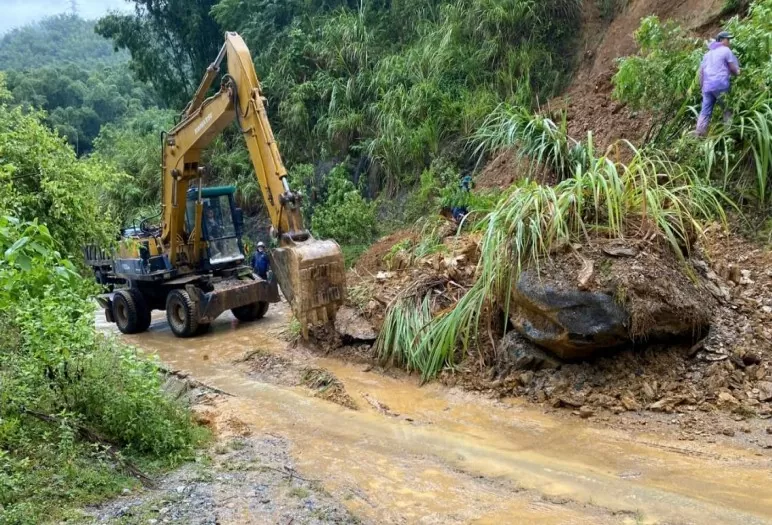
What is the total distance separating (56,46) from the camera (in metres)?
76.1

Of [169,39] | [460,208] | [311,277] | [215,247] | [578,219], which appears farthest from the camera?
[169,39]

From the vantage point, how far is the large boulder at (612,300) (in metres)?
5.72

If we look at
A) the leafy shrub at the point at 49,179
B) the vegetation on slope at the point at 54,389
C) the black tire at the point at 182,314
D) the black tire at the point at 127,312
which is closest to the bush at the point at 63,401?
the vegetation on slope at the point at 54,389

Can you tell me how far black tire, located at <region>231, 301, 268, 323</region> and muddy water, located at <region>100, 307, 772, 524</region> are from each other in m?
4.00

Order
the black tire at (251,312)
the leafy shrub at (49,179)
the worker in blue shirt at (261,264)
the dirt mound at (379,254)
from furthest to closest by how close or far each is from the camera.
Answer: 1. the worker in blue shirt at (261,264)
2. the black tire at (251,312)
3. the dirt mound at (379,254)
4. the leafy shrub at (49,179)

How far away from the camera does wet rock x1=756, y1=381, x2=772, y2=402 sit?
206 inches

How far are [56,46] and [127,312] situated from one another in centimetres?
7751

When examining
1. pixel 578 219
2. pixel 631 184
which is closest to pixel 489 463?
pixel 578 219

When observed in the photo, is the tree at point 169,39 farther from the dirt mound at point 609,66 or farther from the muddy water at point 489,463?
the muddy water at point 489,463

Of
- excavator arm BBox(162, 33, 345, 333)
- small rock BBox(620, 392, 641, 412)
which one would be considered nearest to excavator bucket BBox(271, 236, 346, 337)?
excavator arm BBox(162, 33, 345, 333)

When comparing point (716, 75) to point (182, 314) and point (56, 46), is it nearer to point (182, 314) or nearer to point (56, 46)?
point (182, 314)

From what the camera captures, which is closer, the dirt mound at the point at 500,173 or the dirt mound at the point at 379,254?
the dirt mound at the point at 379,254

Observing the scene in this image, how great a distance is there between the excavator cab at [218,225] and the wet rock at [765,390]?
820cm

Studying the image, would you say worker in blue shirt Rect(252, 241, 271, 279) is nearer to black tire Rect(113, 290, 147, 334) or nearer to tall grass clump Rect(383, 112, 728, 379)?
black tire Rect(113, 290, 147, 334)
